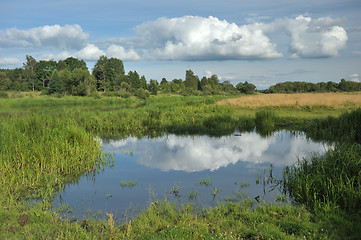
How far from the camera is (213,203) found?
22.9 ft

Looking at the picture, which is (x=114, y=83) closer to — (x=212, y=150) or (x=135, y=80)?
(x=135, y=80)

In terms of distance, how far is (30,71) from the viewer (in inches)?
3004

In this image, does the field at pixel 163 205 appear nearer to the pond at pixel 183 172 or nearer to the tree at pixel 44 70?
the pond at pixel 183 172

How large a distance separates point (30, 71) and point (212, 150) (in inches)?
3110

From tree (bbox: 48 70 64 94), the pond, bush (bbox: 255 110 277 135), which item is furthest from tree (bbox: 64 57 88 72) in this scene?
the pond

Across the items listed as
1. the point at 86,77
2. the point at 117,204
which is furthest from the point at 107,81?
the point at 117,204

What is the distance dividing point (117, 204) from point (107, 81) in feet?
235

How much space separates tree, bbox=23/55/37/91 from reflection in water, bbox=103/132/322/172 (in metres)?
69.0

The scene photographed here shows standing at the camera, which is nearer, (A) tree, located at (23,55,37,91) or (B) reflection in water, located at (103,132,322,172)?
(B) reflection in water, located at (103,132,322,172)

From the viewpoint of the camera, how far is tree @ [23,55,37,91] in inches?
2928

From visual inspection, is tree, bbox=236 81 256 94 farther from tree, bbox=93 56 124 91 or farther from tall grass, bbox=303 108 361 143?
tall grass, bbox=303 108 361 143

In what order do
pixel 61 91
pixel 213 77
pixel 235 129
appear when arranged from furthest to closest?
1. pixel 213 77
2. pixel 61 91
3. pixel 235 129

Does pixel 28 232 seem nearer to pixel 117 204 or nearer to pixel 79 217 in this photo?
pixel 79 217

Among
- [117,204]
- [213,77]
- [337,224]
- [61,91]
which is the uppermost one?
[213,77]
